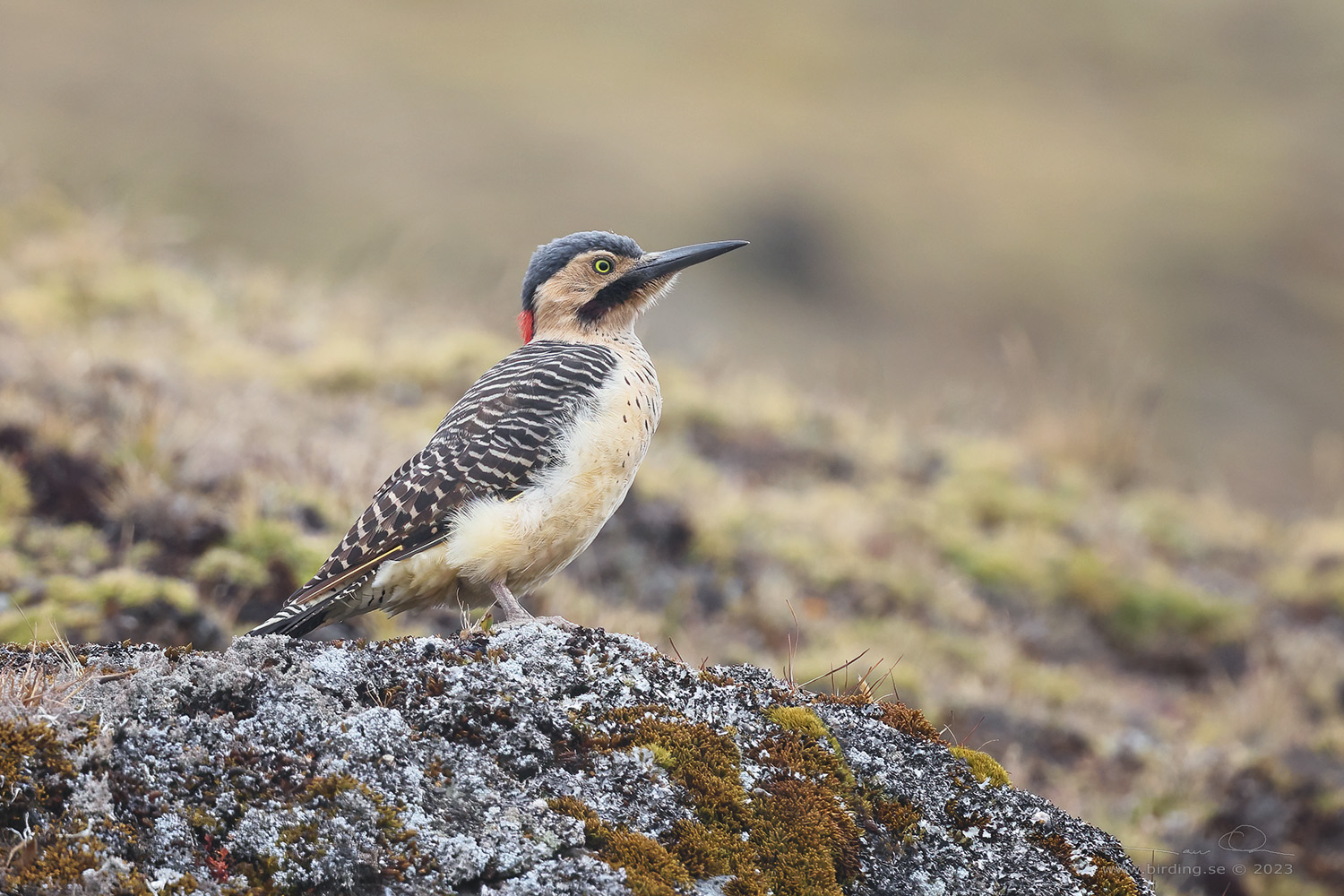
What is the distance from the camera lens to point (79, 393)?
6879 millimetres

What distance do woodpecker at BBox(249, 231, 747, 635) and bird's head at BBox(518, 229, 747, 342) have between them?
0.45 meters

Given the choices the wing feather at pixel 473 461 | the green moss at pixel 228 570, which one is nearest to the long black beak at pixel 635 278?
the wing feather at pixel 473 461

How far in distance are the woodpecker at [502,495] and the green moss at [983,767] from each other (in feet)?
4.80

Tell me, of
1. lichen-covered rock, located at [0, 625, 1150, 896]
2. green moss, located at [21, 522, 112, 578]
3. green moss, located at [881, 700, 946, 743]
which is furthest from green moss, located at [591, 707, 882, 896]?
green moss, located at [21, 522, 112, 578]

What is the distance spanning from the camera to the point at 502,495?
4312mm

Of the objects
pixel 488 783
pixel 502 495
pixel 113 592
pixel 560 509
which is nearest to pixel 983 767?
pixel 488 783

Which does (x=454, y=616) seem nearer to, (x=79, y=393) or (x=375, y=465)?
(x=375, y=465)

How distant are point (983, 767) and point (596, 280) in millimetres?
3102

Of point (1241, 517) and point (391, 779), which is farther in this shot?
point (1241, 517)

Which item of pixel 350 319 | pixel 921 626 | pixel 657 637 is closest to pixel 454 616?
pixel 657 637

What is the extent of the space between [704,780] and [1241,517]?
9.93m

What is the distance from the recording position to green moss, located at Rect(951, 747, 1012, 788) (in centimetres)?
324

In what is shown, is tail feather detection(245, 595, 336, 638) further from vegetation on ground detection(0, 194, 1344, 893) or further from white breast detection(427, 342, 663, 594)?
vegetation on ground detection(0, 194, 1344, 893)
